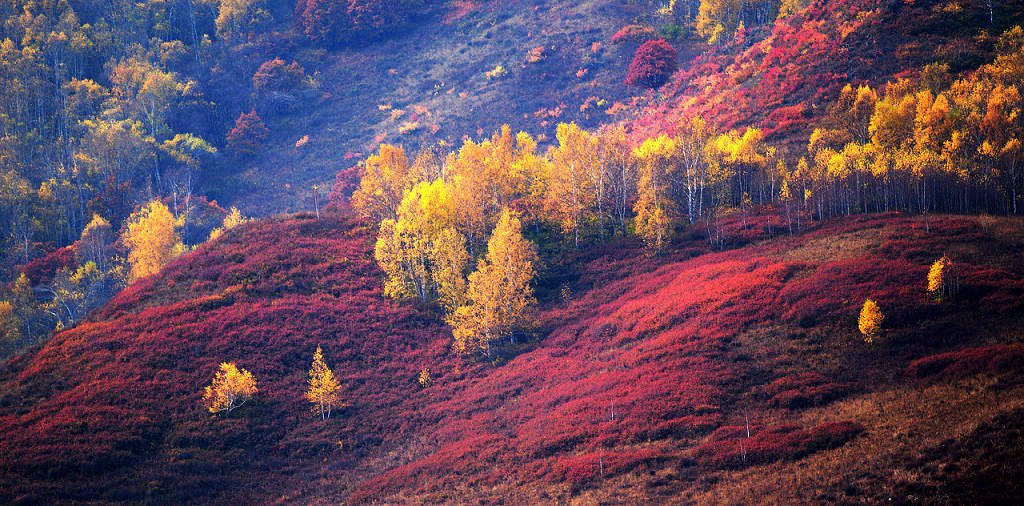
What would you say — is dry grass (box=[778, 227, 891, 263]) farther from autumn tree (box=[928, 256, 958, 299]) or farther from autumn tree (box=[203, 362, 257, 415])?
autumn tree (box=[203, 362, 257, 415])

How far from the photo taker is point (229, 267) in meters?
61.0

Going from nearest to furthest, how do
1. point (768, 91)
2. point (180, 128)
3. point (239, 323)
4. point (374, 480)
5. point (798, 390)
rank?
point (798, 390)
point (374, 480)
point (239, 323)
point (768, 91)
point (180, 128)

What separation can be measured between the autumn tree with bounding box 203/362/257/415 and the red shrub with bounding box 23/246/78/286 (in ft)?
165

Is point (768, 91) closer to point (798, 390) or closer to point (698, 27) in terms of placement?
point (698, 27)

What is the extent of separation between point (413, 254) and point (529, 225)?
47.6ft

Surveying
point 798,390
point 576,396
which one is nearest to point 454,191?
point 576,396

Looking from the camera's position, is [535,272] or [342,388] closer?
[342,388]

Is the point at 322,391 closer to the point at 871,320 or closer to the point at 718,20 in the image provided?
the point at 871,320

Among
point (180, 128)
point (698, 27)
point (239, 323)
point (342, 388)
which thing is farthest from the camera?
point (180, 128)

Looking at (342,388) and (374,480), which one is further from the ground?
(342,388)

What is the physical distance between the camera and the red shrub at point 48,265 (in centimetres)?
8119

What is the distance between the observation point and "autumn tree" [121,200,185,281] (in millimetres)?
77188

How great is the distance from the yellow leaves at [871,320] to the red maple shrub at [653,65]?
67602 mm

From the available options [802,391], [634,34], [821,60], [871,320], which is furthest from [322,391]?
[634,34]
